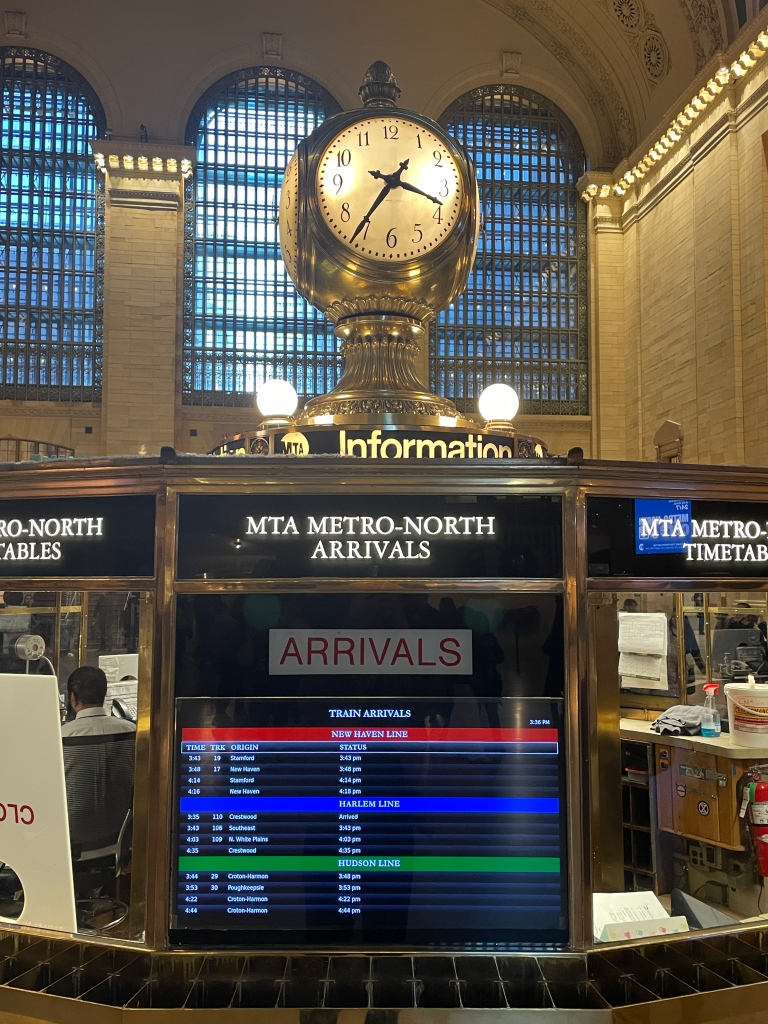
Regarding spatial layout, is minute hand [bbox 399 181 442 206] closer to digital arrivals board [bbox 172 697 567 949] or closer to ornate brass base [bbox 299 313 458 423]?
ornate brass base [bbox 299 313 458 423]

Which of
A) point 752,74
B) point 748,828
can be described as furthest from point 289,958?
point 752,74

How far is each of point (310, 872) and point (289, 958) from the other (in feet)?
0.52

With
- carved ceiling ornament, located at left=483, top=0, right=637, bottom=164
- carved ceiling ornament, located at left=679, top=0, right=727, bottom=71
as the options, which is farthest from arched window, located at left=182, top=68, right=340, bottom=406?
carved ceiling ornament, located at left=679, top=0, right=727, bottom=71

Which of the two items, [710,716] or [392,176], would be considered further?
[392,176]

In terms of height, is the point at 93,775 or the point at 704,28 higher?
the point at 704,28

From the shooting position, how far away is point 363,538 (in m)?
1.73

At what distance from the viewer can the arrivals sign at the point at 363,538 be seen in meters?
1.72

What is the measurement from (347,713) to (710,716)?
1.05 m

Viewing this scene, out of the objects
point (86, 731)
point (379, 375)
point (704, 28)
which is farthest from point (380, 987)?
point (704, 28)

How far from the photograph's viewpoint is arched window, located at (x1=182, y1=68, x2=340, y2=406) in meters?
16.9

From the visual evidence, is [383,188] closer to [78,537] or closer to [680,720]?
[78,537]

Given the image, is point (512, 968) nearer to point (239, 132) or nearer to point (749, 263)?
point (749, 263)

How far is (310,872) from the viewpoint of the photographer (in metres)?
1.72

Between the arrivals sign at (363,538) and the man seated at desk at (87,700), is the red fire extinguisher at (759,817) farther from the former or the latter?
the man seated at desk at (87,700)
